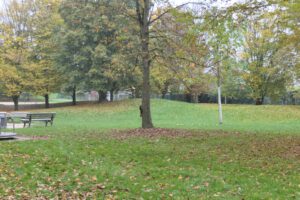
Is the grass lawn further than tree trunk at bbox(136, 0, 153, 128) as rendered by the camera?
No

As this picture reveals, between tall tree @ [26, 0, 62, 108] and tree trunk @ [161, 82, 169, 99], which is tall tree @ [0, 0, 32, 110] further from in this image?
tree trunk @ [161, 82, 169, 99]

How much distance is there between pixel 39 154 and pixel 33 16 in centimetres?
2952

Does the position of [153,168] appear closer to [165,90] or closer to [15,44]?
[15,44]

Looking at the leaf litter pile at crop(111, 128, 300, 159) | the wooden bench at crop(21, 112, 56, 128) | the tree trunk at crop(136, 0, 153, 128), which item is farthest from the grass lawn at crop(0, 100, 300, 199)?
the wooden bench at crop(21, 112, 56, 128)

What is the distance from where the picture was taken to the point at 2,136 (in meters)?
12.6

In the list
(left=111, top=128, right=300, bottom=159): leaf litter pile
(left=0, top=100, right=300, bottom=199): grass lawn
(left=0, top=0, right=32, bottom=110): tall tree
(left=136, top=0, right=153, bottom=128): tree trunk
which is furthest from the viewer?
(left=0, top=0, right=32, bottom=110): tall tree

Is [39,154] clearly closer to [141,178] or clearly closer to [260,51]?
[141,178]

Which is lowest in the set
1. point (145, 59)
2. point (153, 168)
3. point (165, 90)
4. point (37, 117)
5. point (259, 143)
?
point (153, 168)

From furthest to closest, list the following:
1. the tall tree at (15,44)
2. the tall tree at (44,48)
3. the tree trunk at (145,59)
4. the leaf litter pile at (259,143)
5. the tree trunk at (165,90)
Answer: the tree trunk at (165,90)
the tall tree at (44,48)
the tall tree at (15,44)
the tree trunk at (145,59)
the leaf litter pile at (259,143)

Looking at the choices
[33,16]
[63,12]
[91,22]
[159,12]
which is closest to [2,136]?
[159,12]

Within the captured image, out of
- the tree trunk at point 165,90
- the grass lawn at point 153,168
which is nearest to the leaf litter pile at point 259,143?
the grass lawn at point 153,168

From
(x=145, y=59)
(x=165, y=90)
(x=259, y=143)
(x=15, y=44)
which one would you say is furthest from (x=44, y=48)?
(x=259, y=143)

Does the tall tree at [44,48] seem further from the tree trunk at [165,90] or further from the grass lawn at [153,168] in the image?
the grass lawn at [153,168]

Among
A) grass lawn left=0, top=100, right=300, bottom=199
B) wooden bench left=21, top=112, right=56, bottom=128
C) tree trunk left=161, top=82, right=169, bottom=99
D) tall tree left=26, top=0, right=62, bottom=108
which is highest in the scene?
tall tree left=26, top=0, right=62, bottom=108
